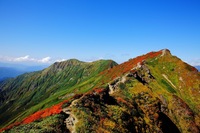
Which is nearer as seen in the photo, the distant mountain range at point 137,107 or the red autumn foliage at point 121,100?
the distant mountain range at point 137,107

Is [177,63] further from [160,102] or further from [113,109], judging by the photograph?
[113,109]

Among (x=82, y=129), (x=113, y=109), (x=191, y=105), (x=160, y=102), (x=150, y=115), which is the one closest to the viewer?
(x=82, y=129)

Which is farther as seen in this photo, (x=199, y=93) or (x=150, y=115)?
(x=199, y=93)

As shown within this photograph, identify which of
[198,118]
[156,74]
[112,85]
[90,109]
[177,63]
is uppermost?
[177,63]

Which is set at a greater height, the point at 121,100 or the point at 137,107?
the point at 121,100

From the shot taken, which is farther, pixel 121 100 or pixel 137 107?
pixel 121 100

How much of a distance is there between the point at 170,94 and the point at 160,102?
22.5ft

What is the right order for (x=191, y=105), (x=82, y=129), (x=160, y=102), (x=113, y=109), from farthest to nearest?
(x=191, y=105), (x=160, y=102), (x=113, y=109), (x=82, y=129)

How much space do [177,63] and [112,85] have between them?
3127cm

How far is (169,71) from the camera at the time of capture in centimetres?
7712

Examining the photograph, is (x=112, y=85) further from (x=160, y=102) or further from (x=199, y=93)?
(x=199, y=93)

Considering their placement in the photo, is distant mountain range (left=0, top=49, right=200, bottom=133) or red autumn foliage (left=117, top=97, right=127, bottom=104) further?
red autumn foliage (left=117, top=97, right=127, bottom=104)

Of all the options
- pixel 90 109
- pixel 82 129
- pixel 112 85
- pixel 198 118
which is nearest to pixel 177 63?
pixel 198 118

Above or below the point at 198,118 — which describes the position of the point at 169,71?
above
